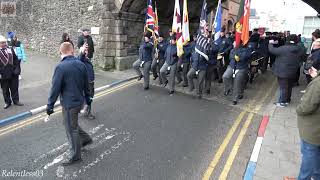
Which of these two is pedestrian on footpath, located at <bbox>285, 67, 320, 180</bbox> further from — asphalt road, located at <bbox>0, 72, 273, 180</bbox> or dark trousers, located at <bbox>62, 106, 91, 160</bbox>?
dark trousers, located at <bbox>62, 106, 91, 160</bbox>

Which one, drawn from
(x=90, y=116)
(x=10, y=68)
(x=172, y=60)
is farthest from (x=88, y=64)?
(x=172, y=60)

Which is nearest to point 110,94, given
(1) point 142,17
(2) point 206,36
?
(2) point 206,36

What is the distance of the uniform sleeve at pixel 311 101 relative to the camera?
368 centimetres

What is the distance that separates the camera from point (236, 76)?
9.11 meters

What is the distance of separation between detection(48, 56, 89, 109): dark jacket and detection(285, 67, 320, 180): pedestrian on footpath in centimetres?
322

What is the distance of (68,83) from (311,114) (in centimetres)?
346

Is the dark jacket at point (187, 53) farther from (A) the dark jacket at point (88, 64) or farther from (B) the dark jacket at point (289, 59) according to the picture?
(A) the dark jacket at point (88, 64)

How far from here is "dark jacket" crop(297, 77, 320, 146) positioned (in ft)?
12.2

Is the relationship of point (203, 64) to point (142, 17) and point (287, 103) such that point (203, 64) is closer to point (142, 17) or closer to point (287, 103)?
point (287, 103)

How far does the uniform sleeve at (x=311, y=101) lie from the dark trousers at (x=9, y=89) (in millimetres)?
7029

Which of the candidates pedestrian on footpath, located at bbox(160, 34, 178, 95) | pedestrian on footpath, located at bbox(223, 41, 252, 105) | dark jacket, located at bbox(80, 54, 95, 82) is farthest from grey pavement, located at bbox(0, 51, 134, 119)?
pedestrian on footpath, located at bbox(223, 41, 252, 105)

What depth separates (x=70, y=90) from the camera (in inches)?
194

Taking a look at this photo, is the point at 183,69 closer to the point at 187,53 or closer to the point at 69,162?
the point at 187,53

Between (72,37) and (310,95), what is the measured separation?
13.2 meters
